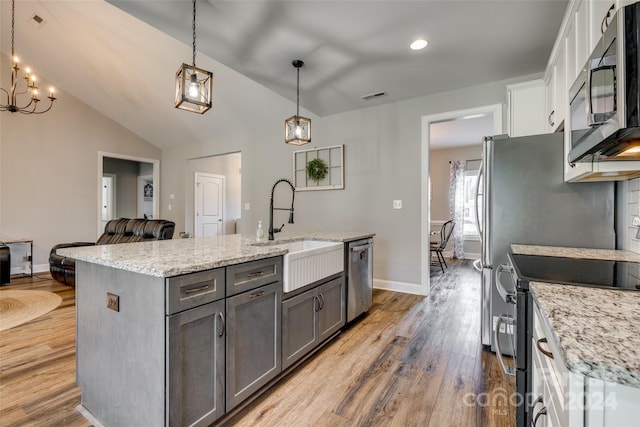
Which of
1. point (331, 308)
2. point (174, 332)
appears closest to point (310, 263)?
point (331, 308)

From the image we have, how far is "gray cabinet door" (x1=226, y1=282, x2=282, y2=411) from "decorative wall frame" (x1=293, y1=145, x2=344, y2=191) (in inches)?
111

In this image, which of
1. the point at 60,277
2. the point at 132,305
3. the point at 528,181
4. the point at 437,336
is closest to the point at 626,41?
the point at 528,181

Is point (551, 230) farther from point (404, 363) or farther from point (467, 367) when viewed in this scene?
point (404, 363)

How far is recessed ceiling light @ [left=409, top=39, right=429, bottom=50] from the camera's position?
265cm

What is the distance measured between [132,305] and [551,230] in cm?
253

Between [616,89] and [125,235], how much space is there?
16.0ft

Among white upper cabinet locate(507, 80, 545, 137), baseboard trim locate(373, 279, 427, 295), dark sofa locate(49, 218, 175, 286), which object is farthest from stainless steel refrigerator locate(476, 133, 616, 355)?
dark sofa locate(49, 218, 175, 286)

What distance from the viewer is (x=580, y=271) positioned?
1.24 meters

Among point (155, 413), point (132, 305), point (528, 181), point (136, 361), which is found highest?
point (528, 181)

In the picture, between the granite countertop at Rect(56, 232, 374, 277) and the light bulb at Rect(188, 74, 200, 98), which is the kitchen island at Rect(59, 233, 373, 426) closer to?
the granite countertop at Rect(56, 232, 374, 277)

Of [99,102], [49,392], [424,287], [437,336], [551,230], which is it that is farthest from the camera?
[99,102]

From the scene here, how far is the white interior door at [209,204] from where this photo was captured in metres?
6.76

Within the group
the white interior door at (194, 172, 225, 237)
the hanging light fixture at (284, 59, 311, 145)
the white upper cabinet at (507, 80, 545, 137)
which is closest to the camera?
the white upper cabinet at (507, 80, 545, 137)

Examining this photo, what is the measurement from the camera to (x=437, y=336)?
2.55 metres
